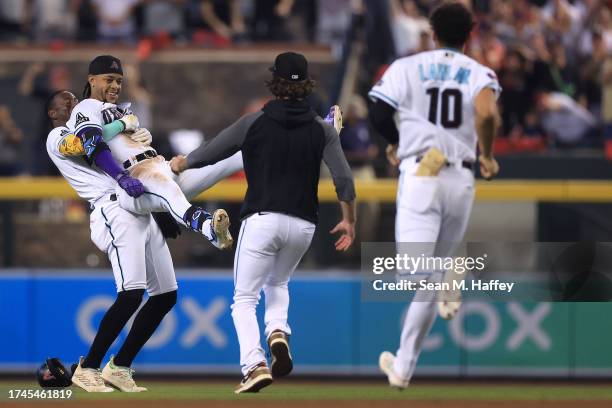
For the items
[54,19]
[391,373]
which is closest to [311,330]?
[391,373]

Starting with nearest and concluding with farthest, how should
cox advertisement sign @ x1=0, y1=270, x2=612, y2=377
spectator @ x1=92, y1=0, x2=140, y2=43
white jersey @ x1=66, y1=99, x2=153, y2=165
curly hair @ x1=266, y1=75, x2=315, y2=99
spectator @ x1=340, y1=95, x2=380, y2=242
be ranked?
curly hair @ x1=266, y1=75, x2=315, y2=99
white jersey @ x1=66, y1=99, x2=153, y2=165
cox advertisement sign @ x1=0, y1=270, x2=612, y2=377
spectator @ x1=340, y1=95, x2=380, y2=242
spectator @ x1=92, y1=0, x2=140, y2=43

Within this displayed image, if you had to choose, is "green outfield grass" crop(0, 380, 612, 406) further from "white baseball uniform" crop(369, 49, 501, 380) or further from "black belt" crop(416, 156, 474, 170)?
"black belt" crop(416, 156, 474, 170)

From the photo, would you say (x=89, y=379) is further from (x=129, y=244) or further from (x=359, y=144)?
(x=359, y=144)

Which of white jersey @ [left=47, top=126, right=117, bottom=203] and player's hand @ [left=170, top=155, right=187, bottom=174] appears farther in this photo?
white jersey @ [left=47, top=126, right=117, bottom=203]

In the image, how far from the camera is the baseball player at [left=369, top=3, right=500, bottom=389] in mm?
9602

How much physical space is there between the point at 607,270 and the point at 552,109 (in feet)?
9.41

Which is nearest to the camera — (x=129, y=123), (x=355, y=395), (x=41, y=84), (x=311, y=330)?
(x=129, y=123)

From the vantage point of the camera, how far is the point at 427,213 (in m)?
9.59

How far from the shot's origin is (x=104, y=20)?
58.5 feet

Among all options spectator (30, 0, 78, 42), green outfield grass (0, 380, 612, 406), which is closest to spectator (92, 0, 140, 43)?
spectator (30, 0, 78, 42)

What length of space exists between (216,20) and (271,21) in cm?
66

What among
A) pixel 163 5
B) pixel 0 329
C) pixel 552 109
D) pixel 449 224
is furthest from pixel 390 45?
pixel 449 224

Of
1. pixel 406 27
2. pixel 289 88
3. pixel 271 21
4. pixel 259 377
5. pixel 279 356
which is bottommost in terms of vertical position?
pixel 259 377

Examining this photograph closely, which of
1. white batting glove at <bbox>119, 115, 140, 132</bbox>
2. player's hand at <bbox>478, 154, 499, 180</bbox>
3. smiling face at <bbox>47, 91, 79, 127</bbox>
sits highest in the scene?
smiling face at <bbox>47, 91, 79, 127</bbox>
